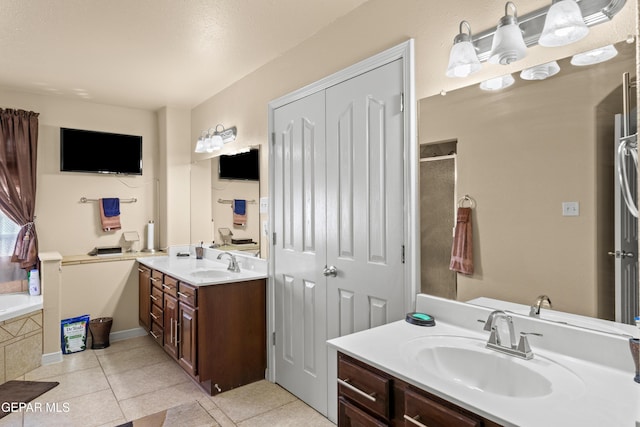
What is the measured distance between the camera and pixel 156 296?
361 centimetres

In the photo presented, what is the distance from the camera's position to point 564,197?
4.56ft

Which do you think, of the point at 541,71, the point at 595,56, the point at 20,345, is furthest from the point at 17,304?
the point at 595,56

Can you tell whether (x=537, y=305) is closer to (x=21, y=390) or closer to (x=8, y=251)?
(x=21, y=390)

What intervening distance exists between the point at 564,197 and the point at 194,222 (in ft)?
12.6

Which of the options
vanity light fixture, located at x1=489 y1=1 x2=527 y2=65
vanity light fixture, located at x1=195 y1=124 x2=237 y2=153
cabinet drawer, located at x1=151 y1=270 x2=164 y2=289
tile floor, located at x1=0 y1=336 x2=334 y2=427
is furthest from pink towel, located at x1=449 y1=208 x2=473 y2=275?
cabinet drawer, located at x1=151 y1=270 x2=164 y2=289

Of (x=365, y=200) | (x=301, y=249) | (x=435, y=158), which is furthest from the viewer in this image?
(x=301, y=249)

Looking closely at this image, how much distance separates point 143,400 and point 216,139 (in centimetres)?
227

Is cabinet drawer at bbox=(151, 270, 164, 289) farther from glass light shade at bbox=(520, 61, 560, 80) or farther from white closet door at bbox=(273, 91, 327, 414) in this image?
glass light shade at bbox=(520, 61, 560, 80)

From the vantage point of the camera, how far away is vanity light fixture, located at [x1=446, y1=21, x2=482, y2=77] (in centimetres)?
160

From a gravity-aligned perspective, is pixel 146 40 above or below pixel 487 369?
above

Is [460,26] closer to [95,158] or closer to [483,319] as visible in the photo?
[483,319]

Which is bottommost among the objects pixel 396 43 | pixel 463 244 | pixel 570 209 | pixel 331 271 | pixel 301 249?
pixel 331 271

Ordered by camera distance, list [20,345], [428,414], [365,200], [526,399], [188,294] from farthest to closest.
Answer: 1. [20,345]
2. [188,294]
3. [365,200]
4. [428,414]
5. [526,399]

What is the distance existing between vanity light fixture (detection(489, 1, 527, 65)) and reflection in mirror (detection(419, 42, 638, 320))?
11cm
